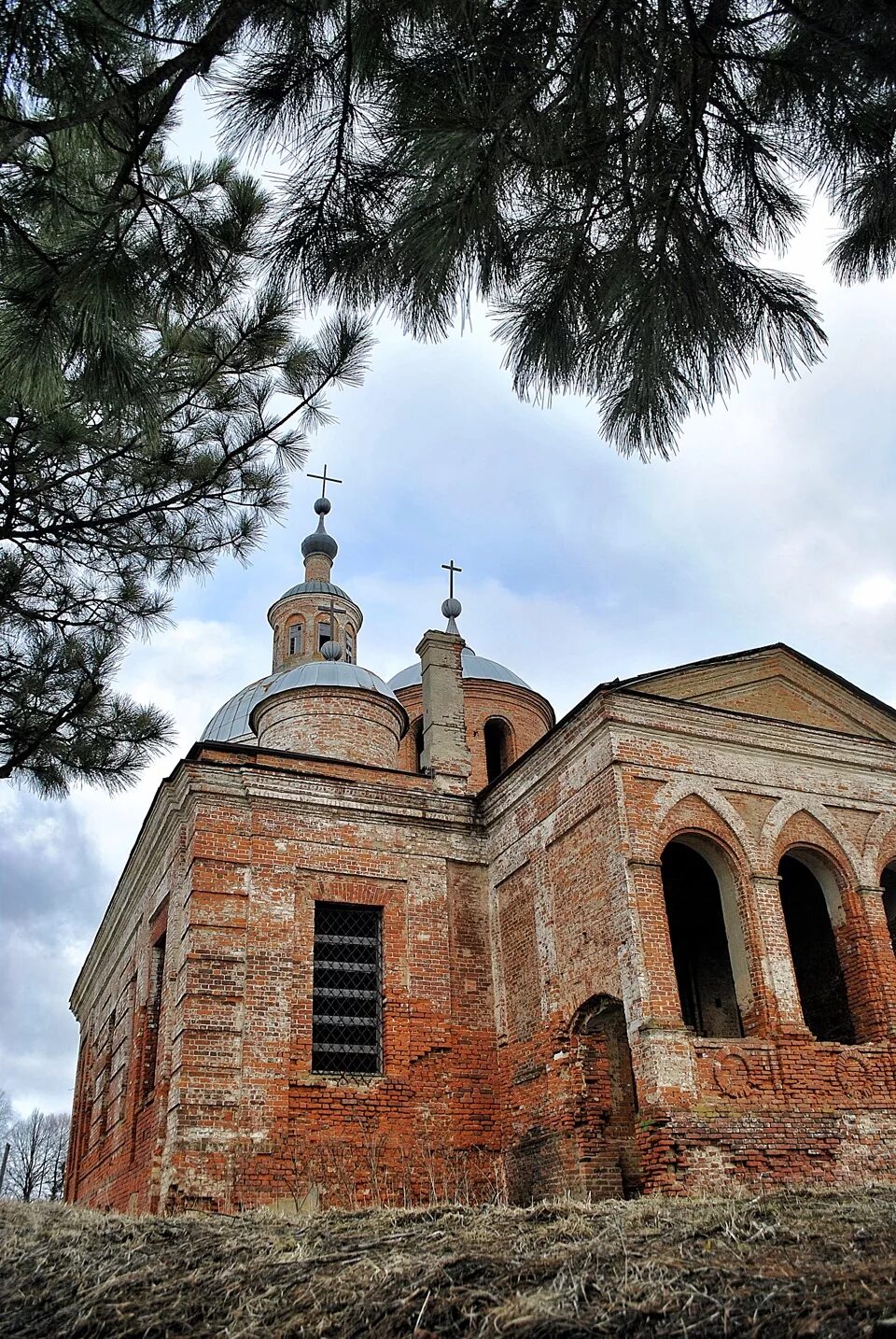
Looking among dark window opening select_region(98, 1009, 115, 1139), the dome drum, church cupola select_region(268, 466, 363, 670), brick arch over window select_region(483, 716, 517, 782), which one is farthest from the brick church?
church cupola select_region(268, 466, 363, 670)

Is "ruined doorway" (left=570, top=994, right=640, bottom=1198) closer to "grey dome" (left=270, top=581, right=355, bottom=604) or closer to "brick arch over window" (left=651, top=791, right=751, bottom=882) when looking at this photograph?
"brick arch over window" (left=651, top=791, right=751, bottom=882)

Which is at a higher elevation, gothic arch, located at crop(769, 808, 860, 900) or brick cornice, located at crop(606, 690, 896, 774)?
brick cornice, located at crop(606, 690, 896, 774)

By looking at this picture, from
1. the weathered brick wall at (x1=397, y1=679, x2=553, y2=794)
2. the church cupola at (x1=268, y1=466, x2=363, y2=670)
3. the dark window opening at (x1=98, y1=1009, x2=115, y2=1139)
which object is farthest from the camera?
the church cupola at (x1=268, y1=466, x2=363, y2=670)

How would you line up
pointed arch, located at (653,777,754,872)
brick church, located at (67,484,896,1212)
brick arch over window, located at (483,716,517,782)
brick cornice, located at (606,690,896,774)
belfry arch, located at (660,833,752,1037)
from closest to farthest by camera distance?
brick church, located at (67,484,896,1212), pointed arch, located at (653,777,754,872), brick cornice, located at (606,690,896,774), belfry arch, located at (660,833,752,1037), brick arch over window, located at (483,716,517,782)

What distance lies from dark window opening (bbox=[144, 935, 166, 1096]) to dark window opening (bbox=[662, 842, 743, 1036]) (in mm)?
7333

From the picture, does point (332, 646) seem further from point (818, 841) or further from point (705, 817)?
point (818, 841)

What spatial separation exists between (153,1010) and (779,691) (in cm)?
975

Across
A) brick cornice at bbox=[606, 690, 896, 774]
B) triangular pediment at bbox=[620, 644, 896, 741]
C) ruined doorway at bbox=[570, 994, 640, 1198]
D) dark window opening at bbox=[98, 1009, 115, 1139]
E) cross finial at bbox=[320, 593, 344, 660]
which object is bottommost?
ruined doorway at bbox=[570, 994, 640, 1198]

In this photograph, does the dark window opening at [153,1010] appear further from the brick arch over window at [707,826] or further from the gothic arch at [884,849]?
the gothic arch at [884,849]

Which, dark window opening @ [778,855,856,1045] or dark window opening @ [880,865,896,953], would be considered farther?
dark window opening @ [880,865,896,953]

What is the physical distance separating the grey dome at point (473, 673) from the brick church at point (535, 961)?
9.03m

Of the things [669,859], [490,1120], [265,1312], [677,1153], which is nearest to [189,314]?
[265,1312]

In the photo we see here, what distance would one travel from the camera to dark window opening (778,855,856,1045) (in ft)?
48.1

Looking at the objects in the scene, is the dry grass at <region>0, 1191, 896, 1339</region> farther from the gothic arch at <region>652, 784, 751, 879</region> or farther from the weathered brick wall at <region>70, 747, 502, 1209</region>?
the gothic arch at <region>652, 784, 751, 879</region>
